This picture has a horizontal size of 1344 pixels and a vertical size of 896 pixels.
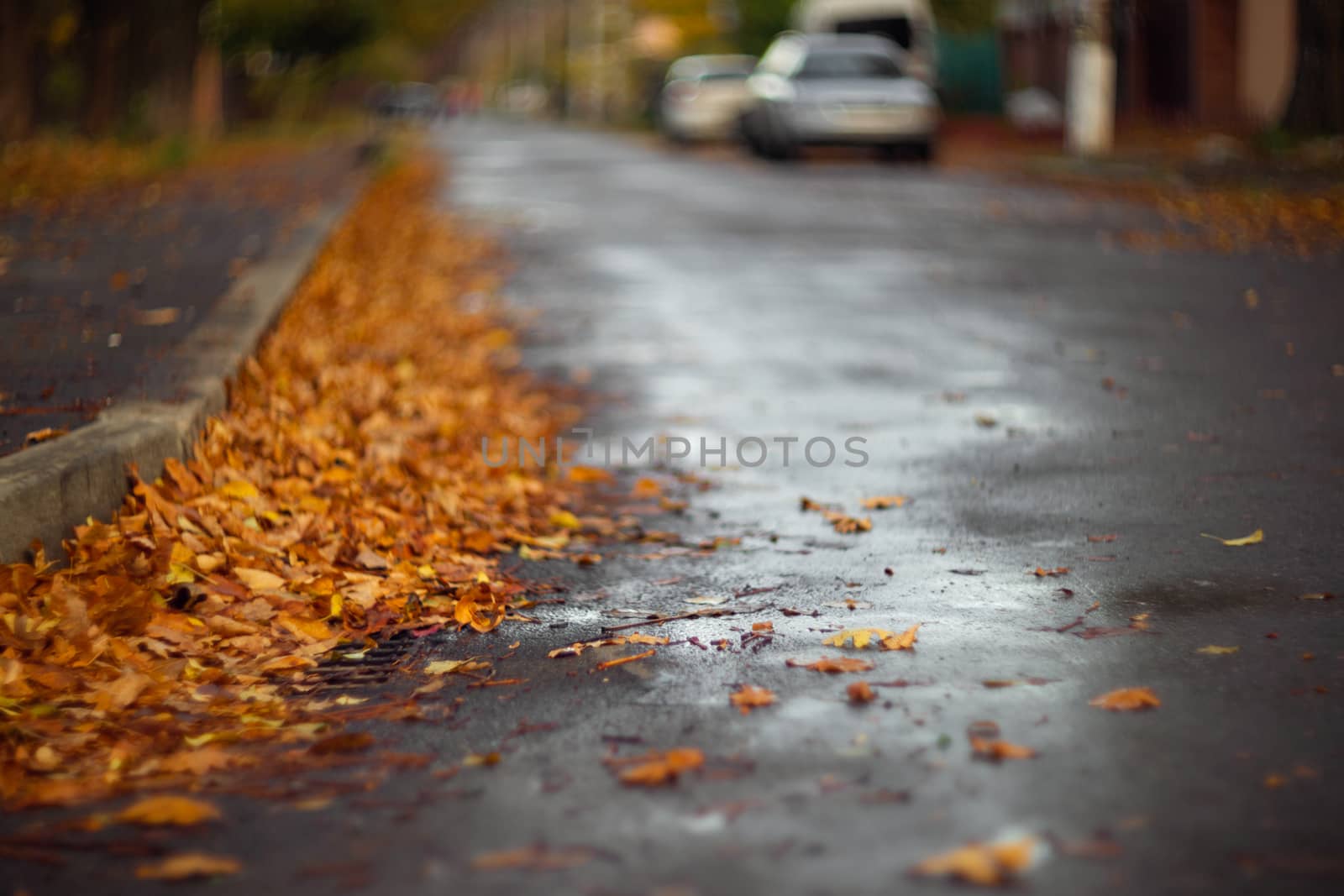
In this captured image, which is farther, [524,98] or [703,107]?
[524,98]

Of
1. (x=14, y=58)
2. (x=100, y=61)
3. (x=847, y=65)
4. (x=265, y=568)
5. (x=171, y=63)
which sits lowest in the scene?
(x=265, y=568)

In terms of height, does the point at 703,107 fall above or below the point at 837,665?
below

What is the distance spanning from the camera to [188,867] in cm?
320

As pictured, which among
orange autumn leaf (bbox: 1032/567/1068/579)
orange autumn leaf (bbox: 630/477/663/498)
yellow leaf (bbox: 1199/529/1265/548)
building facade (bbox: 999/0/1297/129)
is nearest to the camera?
orange autumn leaf (bbox: 1032/567/1068/579)

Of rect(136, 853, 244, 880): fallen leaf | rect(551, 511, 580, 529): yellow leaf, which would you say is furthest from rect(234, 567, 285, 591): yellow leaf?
rect(136, 853, 244, 880): fallen leaf

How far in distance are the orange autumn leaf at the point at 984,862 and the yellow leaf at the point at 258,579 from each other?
252 cm

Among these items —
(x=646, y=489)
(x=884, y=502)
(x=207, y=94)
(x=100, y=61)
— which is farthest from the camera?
(x=207, y=94)

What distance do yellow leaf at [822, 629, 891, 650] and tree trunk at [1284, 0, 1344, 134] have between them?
757 inches

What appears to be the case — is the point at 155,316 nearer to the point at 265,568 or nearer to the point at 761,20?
the point at 265,568

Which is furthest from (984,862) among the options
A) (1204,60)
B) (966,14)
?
(966,14)

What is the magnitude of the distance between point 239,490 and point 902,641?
240 cm

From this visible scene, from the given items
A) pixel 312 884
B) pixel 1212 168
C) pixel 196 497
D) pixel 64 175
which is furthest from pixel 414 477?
pixel 1212 168

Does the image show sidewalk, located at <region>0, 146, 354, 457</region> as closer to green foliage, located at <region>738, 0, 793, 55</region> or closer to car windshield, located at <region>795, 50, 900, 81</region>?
car windshield, located at <region>795, 50, 900, 81</region>

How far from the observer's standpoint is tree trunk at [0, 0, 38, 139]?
22141 mm
